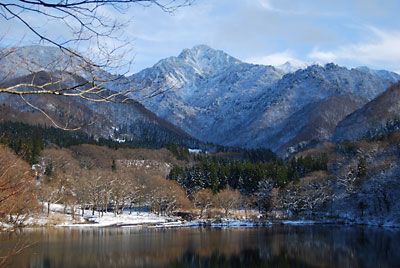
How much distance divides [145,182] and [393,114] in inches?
4916

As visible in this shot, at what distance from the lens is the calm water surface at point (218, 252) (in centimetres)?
2753

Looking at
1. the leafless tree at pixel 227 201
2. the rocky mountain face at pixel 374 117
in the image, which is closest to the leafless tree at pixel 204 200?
the leafless tree at pixel 227 201

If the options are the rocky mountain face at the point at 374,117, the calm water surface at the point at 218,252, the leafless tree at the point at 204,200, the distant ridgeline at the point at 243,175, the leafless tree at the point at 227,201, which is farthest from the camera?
the rocky mountain face at the point at 374,117

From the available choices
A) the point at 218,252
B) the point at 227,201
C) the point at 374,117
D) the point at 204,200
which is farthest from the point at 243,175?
the point at 374,117

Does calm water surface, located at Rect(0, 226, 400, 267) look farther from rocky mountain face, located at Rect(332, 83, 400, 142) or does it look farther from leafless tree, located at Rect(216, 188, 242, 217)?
rocky mountain face, located at Rect(332, 83, 400, 142)

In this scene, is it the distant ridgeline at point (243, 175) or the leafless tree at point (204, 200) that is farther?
the distant ridgeline at point (243, 175)

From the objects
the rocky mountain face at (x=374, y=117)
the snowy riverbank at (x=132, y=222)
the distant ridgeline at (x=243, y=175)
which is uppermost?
the rocky mountain face at (x=374, y=117)

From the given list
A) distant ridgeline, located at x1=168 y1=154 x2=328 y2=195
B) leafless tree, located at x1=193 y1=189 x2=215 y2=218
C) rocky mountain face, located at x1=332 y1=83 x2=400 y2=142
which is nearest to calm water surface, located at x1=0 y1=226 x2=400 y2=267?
leafless tree, located at x1=193 y1=189 x2=215 y2=218

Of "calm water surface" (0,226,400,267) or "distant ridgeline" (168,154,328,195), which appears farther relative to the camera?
"distant ridgeline" (168,154,328,195)

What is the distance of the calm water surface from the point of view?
27531 mm

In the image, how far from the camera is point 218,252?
107 feet

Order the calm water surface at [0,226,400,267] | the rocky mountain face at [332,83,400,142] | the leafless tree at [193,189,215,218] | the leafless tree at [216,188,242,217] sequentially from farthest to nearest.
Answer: the rocky mountain face at [332,83,400,142] < the leafless tree at [193,189,215,218] < the leafless tree at [216,188,242,217] < the calm water surface at [0,226,400,267]

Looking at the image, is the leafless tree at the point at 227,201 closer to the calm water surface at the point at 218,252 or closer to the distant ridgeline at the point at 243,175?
the distant ridgeline at the point at 243,175

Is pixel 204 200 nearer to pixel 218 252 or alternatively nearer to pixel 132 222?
pixel 132 222
